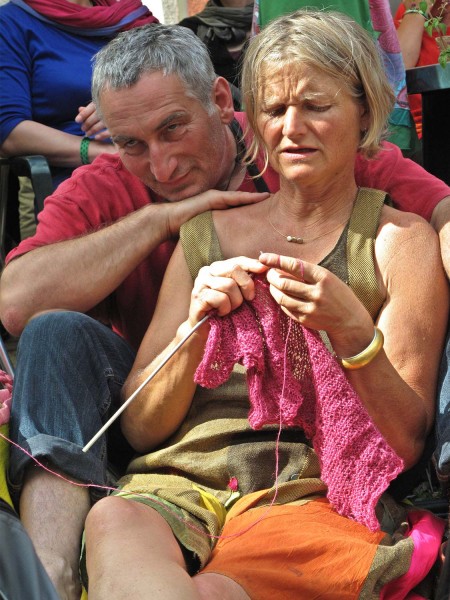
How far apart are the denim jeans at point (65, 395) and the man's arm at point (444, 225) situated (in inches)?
34.0

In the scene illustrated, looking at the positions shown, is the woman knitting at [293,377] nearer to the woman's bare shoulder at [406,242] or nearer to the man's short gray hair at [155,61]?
the woman's bare shoulder at [406,242]

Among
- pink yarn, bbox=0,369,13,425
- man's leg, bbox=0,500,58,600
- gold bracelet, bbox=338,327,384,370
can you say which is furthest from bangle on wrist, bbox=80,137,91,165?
man's leg, bbox=0,500,58,600

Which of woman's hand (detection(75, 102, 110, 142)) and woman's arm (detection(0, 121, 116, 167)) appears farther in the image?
woman's arm (detection(0, 121, 116, 167))

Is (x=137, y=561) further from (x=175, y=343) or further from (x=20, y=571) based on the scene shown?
(x=175, y=343)

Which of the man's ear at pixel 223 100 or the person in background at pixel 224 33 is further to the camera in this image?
the person in background at pixel 224 33

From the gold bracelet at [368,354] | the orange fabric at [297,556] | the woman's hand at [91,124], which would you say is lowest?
the orange fabric at [297,556]

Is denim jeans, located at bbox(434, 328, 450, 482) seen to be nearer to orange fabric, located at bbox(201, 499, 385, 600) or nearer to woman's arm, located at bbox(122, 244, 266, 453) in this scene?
orange fabric, located at bbox(201, 499, 385, 600)

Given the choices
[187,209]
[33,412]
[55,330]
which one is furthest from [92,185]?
[33,412]

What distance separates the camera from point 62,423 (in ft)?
7.70

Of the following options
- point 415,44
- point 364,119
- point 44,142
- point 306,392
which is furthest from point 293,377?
point 415,44

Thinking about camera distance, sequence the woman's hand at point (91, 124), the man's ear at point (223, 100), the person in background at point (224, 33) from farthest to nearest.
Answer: the person in background at point (224, 33) → the woman's hand at point (91, 124) → the man's ear at point (223, 100)

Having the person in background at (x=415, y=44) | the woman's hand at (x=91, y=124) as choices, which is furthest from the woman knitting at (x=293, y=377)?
the person in background at (x=415, y=44)

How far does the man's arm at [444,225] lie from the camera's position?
2359mm

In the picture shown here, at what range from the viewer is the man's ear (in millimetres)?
2939
